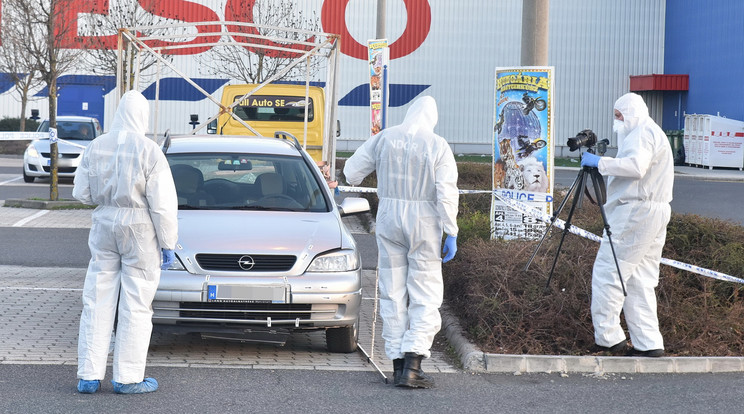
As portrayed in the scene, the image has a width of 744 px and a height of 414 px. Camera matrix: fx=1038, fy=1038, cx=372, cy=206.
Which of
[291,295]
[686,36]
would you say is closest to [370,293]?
[291,295]

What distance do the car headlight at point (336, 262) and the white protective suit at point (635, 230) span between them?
5.46 ft

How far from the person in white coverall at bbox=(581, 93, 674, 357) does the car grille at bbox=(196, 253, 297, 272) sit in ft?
6.98

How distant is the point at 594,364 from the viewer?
6.92 m

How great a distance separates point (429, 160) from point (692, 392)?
2.18 meters

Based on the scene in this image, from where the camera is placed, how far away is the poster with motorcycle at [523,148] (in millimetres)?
10055

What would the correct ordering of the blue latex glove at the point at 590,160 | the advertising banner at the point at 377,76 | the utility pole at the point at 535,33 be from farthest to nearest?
the advertising banner at the point at 377,76, the utility pole at the point at 535,33, the blue latex glove at the point at 590,160

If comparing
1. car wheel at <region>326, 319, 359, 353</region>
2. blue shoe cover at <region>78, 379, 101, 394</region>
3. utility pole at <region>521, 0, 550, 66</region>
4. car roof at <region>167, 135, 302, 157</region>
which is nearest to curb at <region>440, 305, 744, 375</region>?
car wheel at <region>326, 319, 359, 353</region>

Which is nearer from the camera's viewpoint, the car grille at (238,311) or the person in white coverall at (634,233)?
the car grille at (238,311)

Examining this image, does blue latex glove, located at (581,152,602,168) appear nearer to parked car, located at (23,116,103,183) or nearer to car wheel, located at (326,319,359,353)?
car wheel, located at (326,319,359,353)

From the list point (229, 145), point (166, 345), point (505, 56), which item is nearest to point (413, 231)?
point (166, 345)

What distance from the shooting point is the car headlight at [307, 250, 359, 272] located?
276 inches

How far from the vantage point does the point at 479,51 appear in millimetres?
42000

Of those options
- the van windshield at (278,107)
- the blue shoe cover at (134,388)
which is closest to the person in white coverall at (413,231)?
the blue shoe cover at (134,388)

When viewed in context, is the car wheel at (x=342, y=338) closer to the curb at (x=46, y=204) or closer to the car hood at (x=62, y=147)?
the curb at (x=46, y=204)
